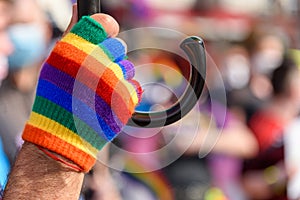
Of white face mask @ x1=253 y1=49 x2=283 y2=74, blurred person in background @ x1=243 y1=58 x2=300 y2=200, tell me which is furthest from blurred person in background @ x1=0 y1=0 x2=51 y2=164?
white face mask @ x1=253 y1=49 x2=283 y2=74

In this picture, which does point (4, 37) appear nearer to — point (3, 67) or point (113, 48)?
point (3, 67)

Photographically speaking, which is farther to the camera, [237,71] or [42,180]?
[237,71]

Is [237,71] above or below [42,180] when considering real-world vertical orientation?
below

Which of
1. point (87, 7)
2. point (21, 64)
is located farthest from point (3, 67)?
point (87, 7)

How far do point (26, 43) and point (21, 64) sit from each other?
0.30ft

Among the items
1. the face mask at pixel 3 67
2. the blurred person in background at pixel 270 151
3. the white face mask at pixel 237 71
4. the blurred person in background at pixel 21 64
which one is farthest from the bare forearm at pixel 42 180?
the white face mask at pixel 237 71

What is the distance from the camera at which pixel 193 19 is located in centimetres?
320

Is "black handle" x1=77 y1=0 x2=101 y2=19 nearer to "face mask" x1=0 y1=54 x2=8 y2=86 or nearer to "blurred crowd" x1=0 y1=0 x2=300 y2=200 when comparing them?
"blurred crowd" x1=0 y1=0 x2=300 y2=200

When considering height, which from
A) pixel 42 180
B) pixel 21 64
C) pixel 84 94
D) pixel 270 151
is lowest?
pixel 270 151

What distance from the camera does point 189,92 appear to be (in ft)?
2.83

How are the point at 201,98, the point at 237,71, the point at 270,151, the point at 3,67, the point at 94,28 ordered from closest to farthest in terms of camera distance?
the point at 94,28 → the point at 3,67 → the point at 201,98 → the point at 270,151 → the point at 237,71

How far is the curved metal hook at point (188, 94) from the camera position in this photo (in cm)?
84

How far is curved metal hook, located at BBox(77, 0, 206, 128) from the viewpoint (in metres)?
0.84

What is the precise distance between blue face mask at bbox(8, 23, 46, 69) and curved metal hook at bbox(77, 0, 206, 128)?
1.11 metres
